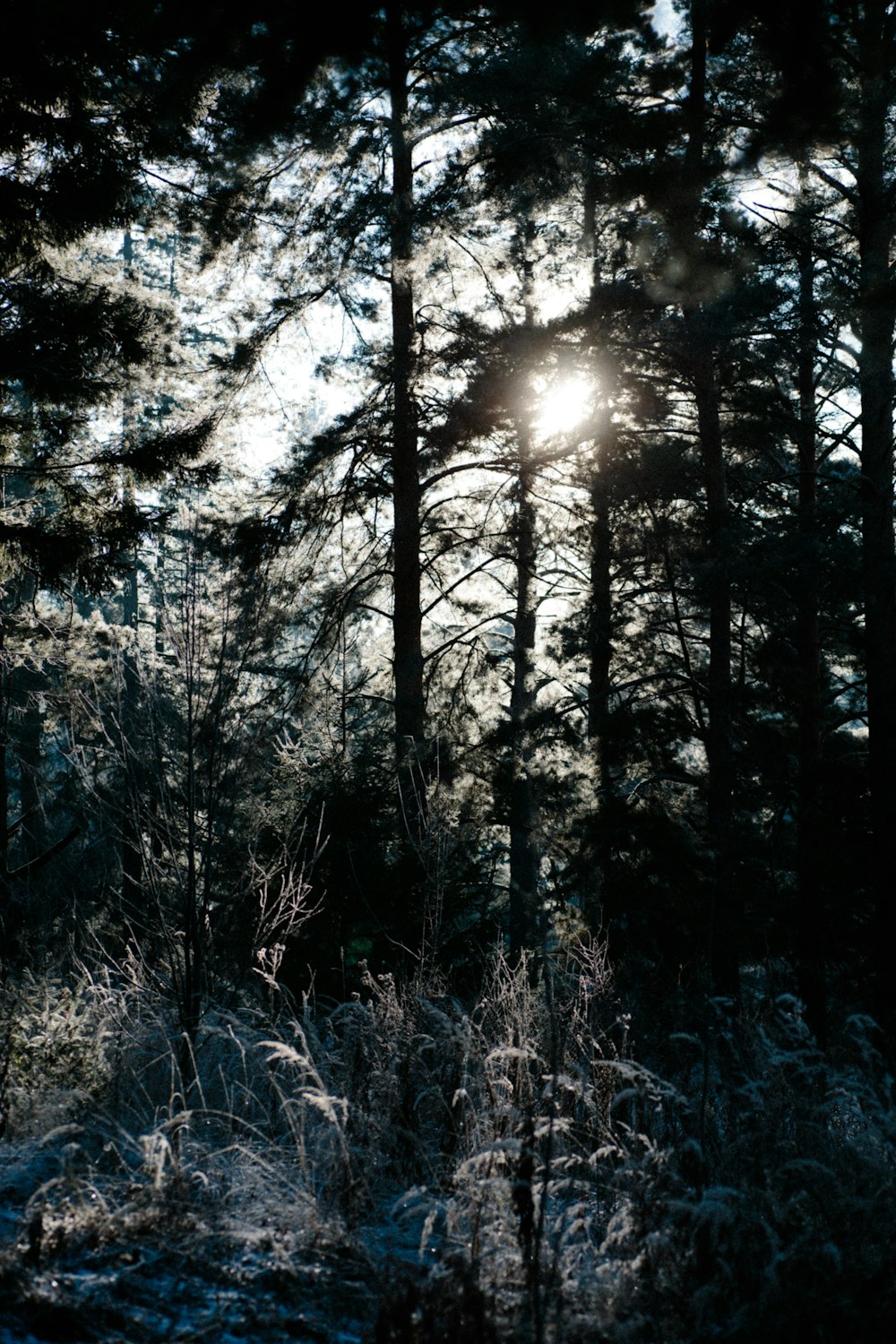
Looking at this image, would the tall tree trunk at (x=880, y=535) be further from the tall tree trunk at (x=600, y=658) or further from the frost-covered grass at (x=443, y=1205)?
the frost-covered grass at (x=443, y=1205)

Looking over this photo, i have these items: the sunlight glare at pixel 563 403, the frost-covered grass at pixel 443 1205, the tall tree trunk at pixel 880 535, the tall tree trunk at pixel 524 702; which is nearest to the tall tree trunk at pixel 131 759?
the frost-covered grass at pixel 443 1205

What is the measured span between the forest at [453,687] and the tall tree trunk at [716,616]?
6cm

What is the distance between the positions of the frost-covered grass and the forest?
3cm

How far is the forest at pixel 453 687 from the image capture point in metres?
3.32

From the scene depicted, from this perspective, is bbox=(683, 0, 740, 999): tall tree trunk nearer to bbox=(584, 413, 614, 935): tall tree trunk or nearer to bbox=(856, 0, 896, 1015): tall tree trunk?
bbox=(584, 413, 614, 935): tall tree trunk

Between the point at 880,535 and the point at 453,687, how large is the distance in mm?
7006

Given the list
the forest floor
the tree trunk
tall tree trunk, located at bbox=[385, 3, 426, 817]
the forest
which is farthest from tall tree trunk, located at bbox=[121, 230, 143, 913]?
the tree trunk

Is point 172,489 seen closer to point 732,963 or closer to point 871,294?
point 871,294

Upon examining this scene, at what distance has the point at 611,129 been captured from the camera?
403 inches

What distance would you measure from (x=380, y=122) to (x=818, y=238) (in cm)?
576

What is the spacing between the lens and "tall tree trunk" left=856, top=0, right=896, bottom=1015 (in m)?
Answer: 10.2

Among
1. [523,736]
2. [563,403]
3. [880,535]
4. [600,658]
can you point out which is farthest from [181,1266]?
[600,658]

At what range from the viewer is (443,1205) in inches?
145

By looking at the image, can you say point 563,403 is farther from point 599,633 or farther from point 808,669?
point 808,669
